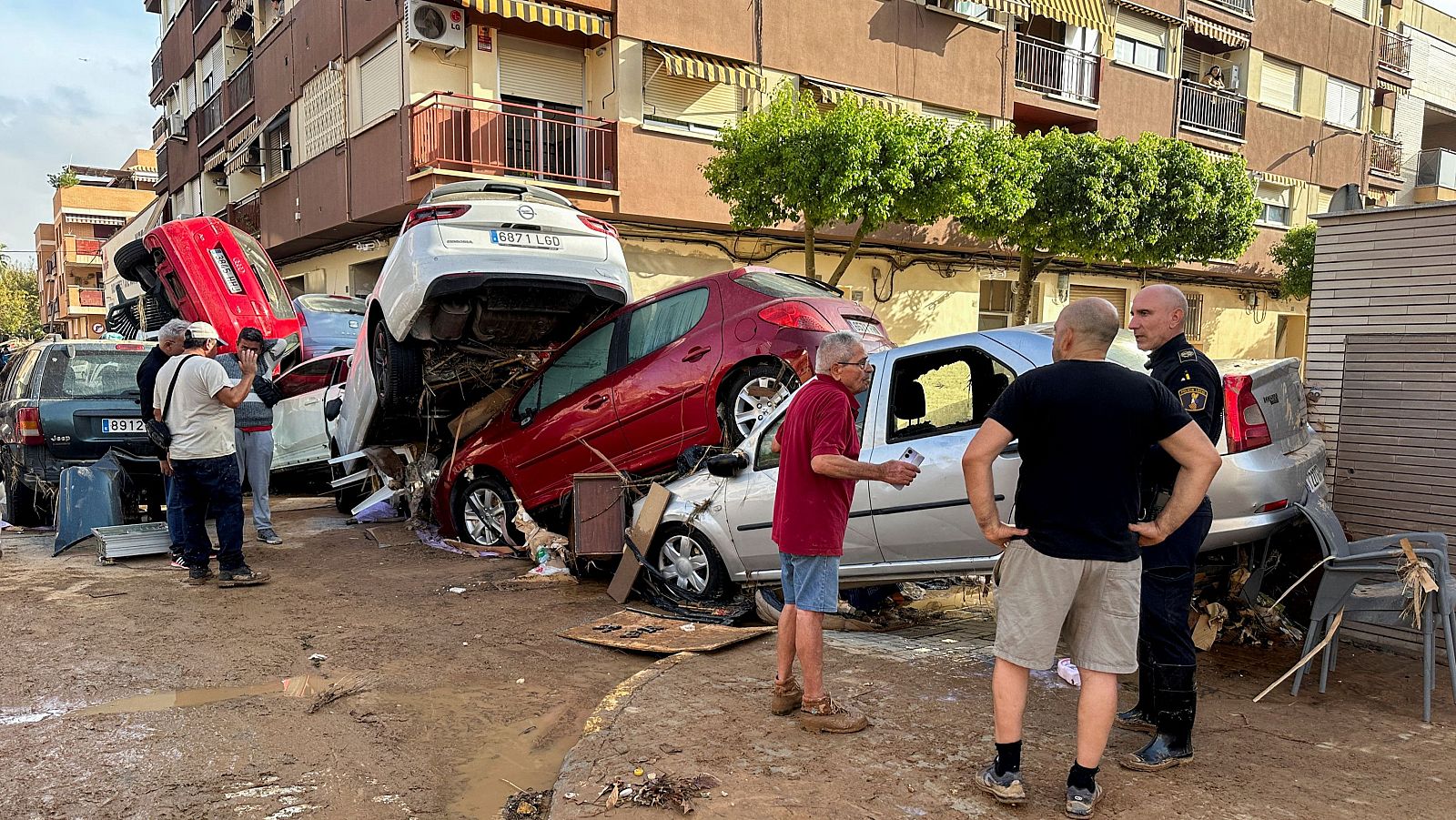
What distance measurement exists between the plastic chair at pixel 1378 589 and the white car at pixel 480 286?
4.95 m

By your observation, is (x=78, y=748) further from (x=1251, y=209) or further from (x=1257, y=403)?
(x=1251, y=209)

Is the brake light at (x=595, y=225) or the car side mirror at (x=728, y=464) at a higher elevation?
the brake light at (x=595, y=225)

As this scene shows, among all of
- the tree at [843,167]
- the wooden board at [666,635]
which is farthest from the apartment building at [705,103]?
the wooden board at [666,635]

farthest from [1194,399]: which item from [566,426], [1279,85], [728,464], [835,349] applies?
[1279,85]

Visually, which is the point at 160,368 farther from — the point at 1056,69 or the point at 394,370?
the point at 1056,69

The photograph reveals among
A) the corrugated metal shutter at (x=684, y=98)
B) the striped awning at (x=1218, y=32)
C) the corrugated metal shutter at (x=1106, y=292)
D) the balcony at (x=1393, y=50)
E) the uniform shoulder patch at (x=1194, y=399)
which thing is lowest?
the uniform shoulder patch at (x=1194, y=399)

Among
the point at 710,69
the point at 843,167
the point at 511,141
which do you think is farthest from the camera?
the point at 710,69

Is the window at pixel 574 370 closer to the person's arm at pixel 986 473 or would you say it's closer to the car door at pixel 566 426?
the car door at pixel 566 426

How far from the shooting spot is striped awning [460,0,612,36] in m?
13.9

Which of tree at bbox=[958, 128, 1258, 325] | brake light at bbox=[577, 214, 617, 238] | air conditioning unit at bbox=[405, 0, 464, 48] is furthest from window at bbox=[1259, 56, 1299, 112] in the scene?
brake light at bbox=[577, 214, 617, 238]

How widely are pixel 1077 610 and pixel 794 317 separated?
12.0 feet

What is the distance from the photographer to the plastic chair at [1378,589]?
3.64 m

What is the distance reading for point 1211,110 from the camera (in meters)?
24.5

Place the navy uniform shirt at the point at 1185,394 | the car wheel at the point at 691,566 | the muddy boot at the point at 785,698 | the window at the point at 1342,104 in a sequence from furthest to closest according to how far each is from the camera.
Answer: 1. the window at the point at 1342,104
2. the car wheel at the point at 691,566
3. the muddy boot at the point at 785,698
4. the navy uniform shirt at the point at 1185,394
